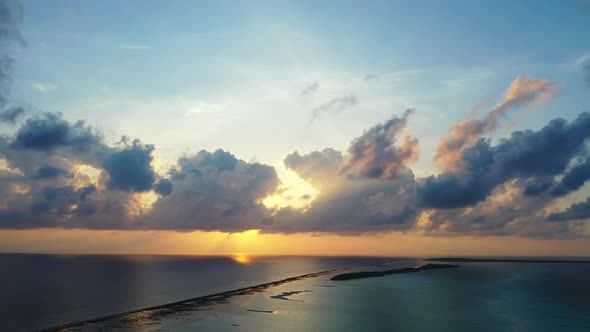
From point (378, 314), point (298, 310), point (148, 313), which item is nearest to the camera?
point (148, 313)

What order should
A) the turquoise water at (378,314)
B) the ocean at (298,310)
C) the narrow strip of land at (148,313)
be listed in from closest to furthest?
the narrow strip of land at (148,313)
the turquoise water at (378,314)
the ocean at (298,310)

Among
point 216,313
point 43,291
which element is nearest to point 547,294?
point 216,313

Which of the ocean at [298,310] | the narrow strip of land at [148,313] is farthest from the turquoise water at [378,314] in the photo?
the narrow strip of land at [148,313]

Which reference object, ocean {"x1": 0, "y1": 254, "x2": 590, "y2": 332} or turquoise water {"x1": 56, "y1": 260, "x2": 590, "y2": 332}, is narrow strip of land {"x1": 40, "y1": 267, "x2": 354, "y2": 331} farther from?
turquoise water {"x1": 56, "y1": 260, "x2": 590, "y2": 332}

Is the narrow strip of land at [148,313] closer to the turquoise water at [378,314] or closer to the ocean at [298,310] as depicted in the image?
the ocean at [298,310]

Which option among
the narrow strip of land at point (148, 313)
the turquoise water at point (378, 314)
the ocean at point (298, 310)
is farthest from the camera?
the ocean at point (298, 310)

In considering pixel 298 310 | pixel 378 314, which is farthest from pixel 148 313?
pixel 378 314

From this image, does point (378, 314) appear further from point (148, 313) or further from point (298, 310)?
point (148, 313)

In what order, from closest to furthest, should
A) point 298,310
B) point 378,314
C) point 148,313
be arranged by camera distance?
point 148,313 → point 378,314 → point 298,310

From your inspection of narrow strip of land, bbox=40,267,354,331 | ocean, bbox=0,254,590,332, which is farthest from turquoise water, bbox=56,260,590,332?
narrow strip of land, bbox=40,267,354,331

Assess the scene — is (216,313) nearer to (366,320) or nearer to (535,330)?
(366,320)

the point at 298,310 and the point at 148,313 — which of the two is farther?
the point at 298,310
